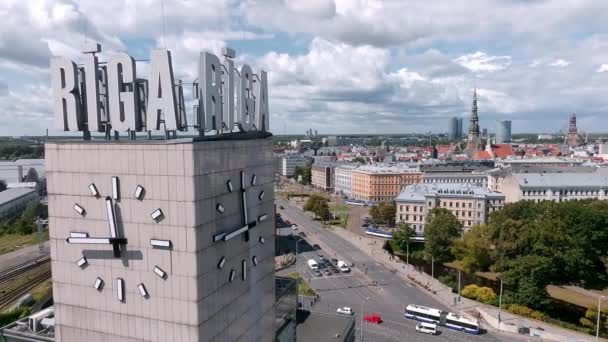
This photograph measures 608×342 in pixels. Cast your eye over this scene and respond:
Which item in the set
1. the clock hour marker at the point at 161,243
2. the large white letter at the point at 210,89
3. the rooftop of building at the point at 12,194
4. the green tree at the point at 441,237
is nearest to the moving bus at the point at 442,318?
the green tree at the point at 441,237

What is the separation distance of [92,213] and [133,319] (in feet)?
21.0

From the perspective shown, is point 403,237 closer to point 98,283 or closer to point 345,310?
point 345,310

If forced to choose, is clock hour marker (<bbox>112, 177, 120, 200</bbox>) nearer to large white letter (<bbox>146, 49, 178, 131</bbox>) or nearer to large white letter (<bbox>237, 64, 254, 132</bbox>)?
large white letter (<bbox>146, 49, 178, 131</bbox>)

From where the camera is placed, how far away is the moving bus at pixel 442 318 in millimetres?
73812

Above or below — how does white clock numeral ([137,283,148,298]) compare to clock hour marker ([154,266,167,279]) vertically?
below

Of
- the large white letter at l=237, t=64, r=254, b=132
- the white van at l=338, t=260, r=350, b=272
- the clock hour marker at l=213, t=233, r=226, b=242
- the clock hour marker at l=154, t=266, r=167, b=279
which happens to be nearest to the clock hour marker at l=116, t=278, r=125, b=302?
the clock hour marker at l=154, t=266, r=167, b=279

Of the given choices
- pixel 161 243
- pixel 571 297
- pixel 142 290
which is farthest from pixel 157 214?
pixel 571 297

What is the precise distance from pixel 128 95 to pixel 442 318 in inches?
2685

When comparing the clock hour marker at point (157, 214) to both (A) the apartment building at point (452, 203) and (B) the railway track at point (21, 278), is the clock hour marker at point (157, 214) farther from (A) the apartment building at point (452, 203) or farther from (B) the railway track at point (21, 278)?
(A) the apartment building at point (452, 203)

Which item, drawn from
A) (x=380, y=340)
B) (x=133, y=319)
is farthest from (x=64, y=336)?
(x=380, y=340)

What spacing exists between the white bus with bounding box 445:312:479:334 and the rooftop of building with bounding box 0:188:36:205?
16641cm

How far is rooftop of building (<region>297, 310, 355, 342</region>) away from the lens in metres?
46.0

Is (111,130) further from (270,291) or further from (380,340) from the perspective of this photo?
(380,340)

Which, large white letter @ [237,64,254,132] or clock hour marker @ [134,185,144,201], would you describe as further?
large white letter @ [237,64,254,132]
